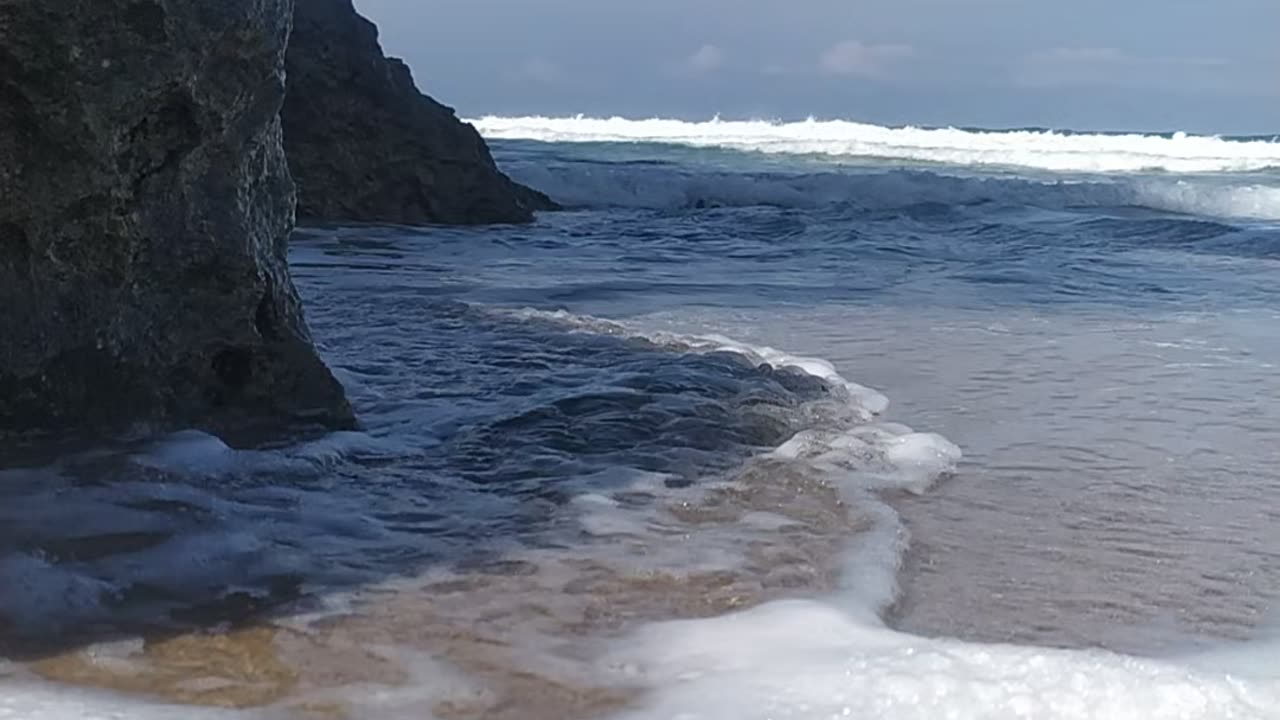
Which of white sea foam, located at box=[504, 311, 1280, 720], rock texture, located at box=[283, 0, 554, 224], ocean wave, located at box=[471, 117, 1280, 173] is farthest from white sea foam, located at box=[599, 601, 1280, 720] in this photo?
ocean wave, located at box=[471, 117, 1280, 173]

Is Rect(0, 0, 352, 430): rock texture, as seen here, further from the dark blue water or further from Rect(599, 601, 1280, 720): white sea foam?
Rect(599, 601, 1280, 720): white sea foam

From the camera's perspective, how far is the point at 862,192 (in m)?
19.6

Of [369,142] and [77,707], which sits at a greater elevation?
[369,142]

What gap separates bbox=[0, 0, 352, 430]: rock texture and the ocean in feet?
0.70

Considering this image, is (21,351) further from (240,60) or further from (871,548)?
(871,548)

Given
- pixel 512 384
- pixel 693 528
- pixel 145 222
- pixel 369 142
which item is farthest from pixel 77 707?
pixel 369 142

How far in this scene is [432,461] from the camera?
142 inches

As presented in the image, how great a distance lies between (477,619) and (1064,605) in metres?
1.12

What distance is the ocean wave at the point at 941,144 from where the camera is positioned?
2838 cm

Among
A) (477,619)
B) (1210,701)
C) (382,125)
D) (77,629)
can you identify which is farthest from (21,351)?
(382,125)

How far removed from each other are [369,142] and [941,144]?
77.8 ft

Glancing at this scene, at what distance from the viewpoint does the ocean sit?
217 centimetres

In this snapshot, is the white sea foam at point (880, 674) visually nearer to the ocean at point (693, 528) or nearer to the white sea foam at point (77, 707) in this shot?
the ocean at point (693, 528)

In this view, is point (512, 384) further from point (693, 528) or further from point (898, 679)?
point (898, 679)
